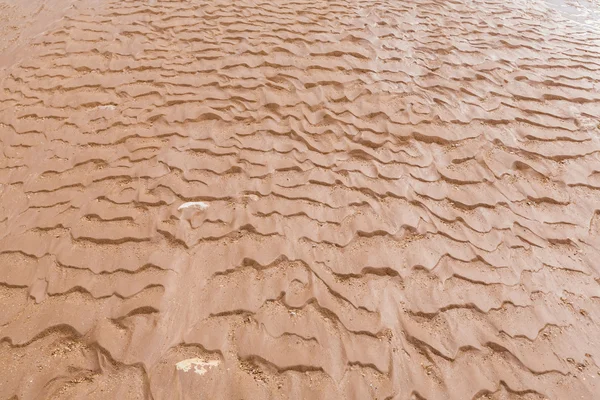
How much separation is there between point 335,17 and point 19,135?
4.89 metres

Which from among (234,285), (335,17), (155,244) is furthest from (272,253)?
(335,17)

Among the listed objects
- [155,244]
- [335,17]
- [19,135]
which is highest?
[335,17]

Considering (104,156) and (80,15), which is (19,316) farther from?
(80,15)

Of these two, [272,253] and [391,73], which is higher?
[391,73]

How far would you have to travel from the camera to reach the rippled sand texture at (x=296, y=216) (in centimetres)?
264

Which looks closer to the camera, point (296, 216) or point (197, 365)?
point (197, 365)

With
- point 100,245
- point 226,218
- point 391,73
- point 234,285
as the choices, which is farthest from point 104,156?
point 391,73

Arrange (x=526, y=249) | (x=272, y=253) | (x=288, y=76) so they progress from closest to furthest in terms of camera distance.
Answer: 1. (x=272, y=253)
2. (x=526, y=249)
3. (x=288, y=76)

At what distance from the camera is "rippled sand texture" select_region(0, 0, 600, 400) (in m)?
2.64

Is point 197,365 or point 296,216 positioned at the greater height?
point 296,216

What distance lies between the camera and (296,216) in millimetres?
3570

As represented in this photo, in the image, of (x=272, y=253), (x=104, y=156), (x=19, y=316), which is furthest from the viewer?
(x=104, y=156)

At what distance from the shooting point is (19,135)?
4.38 metres

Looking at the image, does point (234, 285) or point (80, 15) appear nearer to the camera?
point (234, 285)
